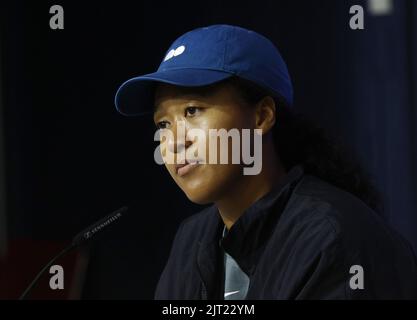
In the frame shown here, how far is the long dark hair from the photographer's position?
104cm

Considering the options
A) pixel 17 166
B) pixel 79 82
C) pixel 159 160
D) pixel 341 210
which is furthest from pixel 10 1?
pixel 341 210

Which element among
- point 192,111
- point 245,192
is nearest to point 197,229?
point 245,192

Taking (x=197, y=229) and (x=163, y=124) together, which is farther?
(x=197, y=229)

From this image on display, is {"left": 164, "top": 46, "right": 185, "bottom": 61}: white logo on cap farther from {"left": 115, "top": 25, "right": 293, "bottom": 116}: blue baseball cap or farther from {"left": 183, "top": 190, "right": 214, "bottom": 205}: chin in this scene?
{"left": 183, "top": 190, "right": 214, "bottom": 205}: chin

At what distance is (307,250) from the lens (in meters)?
0.84

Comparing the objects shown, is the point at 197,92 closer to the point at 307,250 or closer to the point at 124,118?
the point at 307,250

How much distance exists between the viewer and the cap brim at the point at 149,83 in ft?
2.89

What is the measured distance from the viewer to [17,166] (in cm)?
126

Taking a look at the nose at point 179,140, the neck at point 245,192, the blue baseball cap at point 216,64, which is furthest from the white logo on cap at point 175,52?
the neck at point 245,192

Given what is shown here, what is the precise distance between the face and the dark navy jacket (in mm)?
68

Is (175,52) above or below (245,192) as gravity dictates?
above

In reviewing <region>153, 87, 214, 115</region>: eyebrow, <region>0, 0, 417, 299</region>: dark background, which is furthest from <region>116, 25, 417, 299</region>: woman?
<region>0, 0, 417, 299</region>: dark background

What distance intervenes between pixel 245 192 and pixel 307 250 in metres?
0.18
